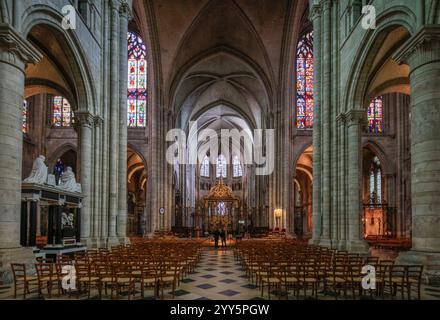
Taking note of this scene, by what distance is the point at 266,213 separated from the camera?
4647cm

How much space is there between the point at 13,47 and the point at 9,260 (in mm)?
5504

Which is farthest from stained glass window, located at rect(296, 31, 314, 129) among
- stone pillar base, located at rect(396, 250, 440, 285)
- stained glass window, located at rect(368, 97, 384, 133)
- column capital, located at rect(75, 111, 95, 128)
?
stone pillar base, located at rect(396, 250, 440, 285)

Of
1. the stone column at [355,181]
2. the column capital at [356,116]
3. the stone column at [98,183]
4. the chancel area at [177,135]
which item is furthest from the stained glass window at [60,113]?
the stone column at [355,181]

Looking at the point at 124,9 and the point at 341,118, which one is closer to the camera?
the point at 341,118

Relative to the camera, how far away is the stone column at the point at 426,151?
10172 millimetres

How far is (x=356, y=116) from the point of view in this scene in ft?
57.4

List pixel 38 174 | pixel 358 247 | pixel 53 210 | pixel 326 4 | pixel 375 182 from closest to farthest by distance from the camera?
pixel 38 174 < pixel 53 210 < pixel 358 247 < pixel 326 4 < pixel 375 182

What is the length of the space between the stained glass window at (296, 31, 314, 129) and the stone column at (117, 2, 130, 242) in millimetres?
19941

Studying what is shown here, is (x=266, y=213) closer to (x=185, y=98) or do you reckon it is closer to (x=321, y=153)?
(x=185, y=98)

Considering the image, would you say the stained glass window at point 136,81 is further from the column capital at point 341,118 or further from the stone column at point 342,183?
the stone column at point 342,183

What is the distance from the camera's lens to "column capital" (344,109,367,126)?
1744 centimetres

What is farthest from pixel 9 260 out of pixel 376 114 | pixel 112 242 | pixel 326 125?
pixel 376 114

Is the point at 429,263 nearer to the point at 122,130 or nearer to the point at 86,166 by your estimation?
the point at 86,166
